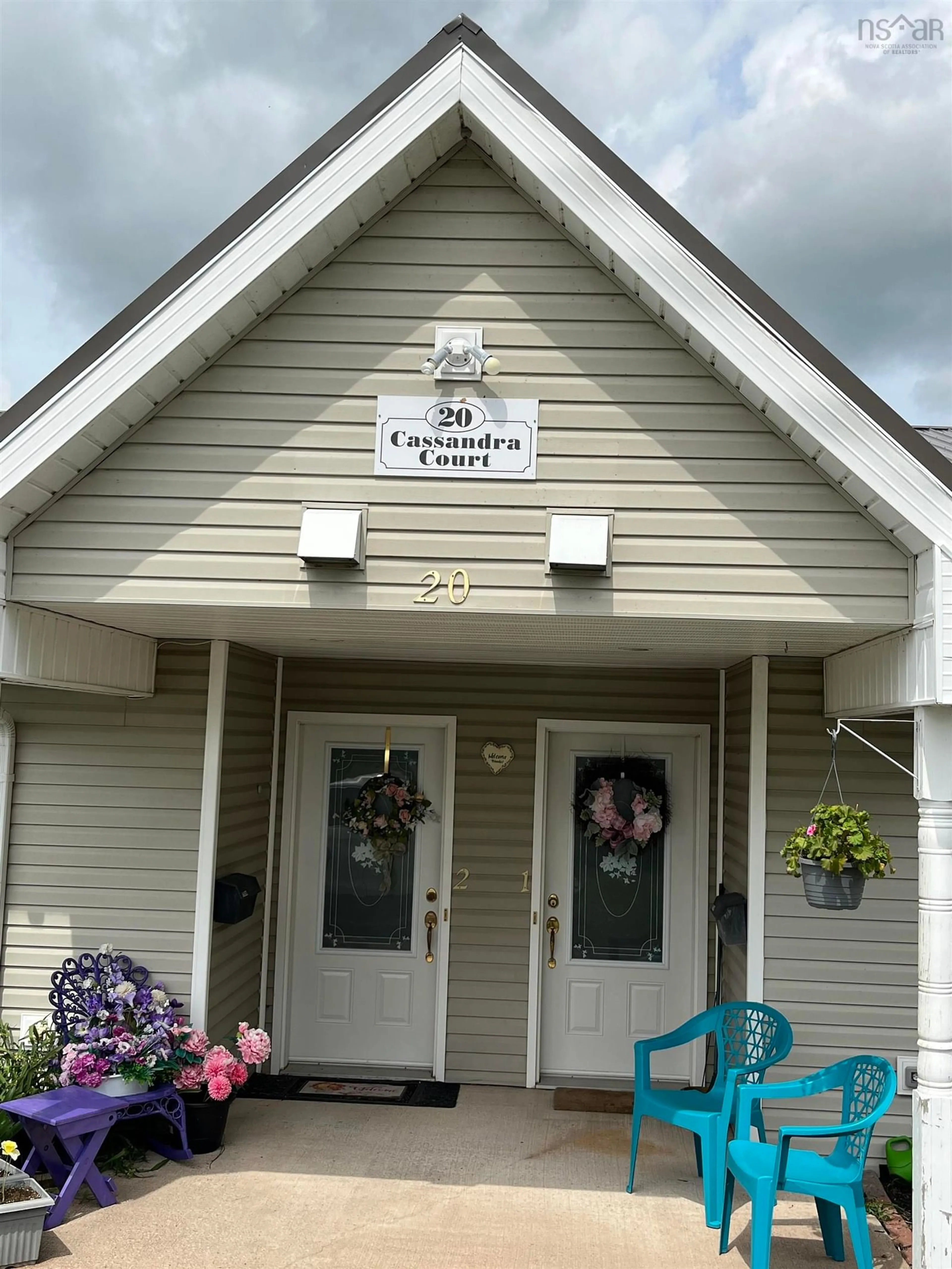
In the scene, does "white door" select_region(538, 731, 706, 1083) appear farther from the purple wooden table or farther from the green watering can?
the purple wooden table

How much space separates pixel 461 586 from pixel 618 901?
3017 millimetres

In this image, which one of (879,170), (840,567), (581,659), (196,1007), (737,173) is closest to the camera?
(840,567)

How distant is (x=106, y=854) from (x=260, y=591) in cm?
208

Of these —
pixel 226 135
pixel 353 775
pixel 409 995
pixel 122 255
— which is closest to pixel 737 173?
pixel 226 135

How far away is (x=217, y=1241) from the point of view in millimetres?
3674

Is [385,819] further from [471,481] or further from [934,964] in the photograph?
[934,964]

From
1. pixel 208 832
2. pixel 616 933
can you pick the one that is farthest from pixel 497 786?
pixel 208 832

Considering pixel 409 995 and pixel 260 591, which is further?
pixel 409 995

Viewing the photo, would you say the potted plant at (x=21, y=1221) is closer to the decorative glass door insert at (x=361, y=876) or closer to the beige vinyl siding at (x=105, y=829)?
the beige vinyl siding at (x=105, y=829)

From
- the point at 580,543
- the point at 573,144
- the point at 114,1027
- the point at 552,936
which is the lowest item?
the point at 114,1027

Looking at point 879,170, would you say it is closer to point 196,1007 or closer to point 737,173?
point 737,173

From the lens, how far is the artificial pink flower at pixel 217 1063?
4387 millimetres

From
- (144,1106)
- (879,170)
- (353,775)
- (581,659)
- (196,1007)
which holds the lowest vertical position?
(144,1106)

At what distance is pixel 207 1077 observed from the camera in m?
4.38
